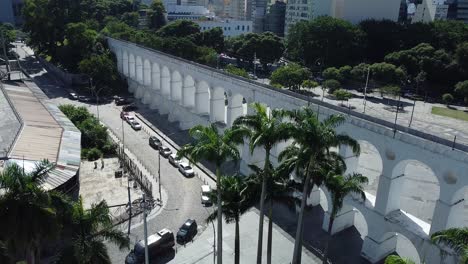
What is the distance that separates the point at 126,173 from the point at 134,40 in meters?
55.8

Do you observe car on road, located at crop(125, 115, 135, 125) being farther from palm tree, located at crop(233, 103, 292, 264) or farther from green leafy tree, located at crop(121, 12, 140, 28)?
green leafy tree, located at crop(121, 12, 140, 28)

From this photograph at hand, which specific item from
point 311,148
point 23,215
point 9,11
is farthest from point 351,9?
point 9,11

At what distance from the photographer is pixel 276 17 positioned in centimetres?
15075

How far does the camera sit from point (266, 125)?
22.9 m

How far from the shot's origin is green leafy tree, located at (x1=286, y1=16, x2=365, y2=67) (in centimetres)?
9450

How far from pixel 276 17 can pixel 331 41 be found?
201ft

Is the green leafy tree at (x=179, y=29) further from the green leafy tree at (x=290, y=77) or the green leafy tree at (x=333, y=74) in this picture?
the green leafy tree at (x=290, y=77)

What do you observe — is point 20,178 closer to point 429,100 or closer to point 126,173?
point 126,173

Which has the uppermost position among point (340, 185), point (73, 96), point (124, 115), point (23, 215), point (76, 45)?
point (76, 45)

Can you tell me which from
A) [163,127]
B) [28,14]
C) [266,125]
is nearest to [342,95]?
[163,127]

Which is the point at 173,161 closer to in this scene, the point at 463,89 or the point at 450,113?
the point at 450,113

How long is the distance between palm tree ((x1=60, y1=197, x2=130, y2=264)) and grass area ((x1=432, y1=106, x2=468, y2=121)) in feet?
232

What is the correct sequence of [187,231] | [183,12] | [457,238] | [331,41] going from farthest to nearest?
[183,12] < [331,41] < [187,231] < [457,238]

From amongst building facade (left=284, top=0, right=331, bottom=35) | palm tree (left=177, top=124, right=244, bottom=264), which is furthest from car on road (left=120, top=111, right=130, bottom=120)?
building facade (left=284, top=0, right=331, bottom=35)
